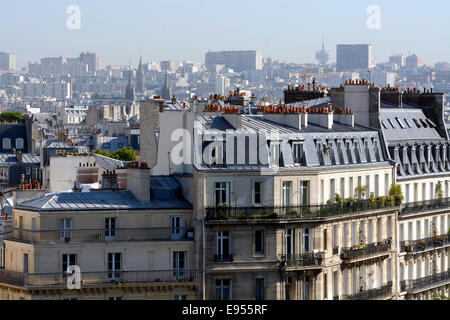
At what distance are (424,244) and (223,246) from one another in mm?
15486

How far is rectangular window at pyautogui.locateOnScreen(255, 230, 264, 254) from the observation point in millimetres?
42125

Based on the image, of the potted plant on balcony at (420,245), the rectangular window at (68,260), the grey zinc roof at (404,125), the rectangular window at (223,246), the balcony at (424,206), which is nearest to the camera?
the rectangular window at (68,260)

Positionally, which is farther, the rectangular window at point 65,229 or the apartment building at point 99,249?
the rectangular window at point 65,229

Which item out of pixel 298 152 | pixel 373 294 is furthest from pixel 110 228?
pixel 373 294

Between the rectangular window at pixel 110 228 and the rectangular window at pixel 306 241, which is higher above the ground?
the rectangular window at pixel 110 228

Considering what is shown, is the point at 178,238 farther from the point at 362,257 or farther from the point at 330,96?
the point at 330,96

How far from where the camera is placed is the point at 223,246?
41.7 m

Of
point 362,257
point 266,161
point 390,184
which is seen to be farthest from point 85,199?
point 390,184

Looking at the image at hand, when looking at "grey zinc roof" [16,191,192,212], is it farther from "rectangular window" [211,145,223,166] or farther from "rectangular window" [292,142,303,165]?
"rectangular window" [292,142,303,165]

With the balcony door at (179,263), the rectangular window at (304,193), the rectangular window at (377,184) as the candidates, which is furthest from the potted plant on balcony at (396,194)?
the balcony door at (179,263)

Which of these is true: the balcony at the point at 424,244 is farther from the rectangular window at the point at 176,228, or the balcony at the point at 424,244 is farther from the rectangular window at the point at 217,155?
the rectangular window at the point at 176,228

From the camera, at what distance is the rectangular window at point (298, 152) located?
147ft

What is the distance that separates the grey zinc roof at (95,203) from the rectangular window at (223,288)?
2.35 metres

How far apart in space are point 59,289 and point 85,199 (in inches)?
136
